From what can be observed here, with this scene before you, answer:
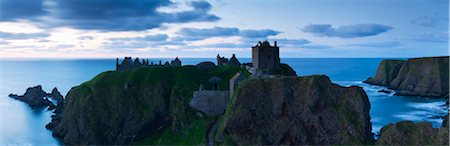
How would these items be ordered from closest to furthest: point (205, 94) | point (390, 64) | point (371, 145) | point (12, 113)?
point (371, 145) < point (205, 94) < point (12, 113) < point (390, 64)

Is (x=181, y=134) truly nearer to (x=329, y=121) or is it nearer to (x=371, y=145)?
(x=329, y=121)

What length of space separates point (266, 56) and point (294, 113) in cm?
2105

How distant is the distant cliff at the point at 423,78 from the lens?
14500 centimetres

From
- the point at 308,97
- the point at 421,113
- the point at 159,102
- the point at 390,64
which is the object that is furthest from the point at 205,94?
the point at 390,64

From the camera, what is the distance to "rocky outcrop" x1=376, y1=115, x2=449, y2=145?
4068 centimetres

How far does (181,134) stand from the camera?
217ft

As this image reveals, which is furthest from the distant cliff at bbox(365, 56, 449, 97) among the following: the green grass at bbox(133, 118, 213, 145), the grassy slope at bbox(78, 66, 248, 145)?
the green grass at bbox(133, 118, 213, 145)

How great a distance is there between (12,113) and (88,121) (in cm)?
6500

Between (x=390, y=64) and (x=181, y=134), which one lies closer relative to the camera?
(x=181, y=134)

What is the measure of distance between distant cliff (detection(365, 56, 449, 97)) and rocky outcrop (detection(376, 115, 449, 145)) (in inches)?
Result: 4449

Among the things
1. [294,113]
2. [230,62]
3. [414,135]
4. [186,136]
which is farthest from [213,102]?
[414,135]

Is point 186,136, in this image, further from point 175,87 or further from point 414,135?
point 414,135

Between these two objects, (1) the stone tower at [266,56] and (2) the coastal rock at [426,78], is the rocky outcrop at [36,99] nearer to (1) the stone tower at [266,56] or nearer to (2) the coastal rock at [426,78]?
(1) the stone tower at [266,56]

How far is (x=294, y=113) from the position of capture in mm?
55656
